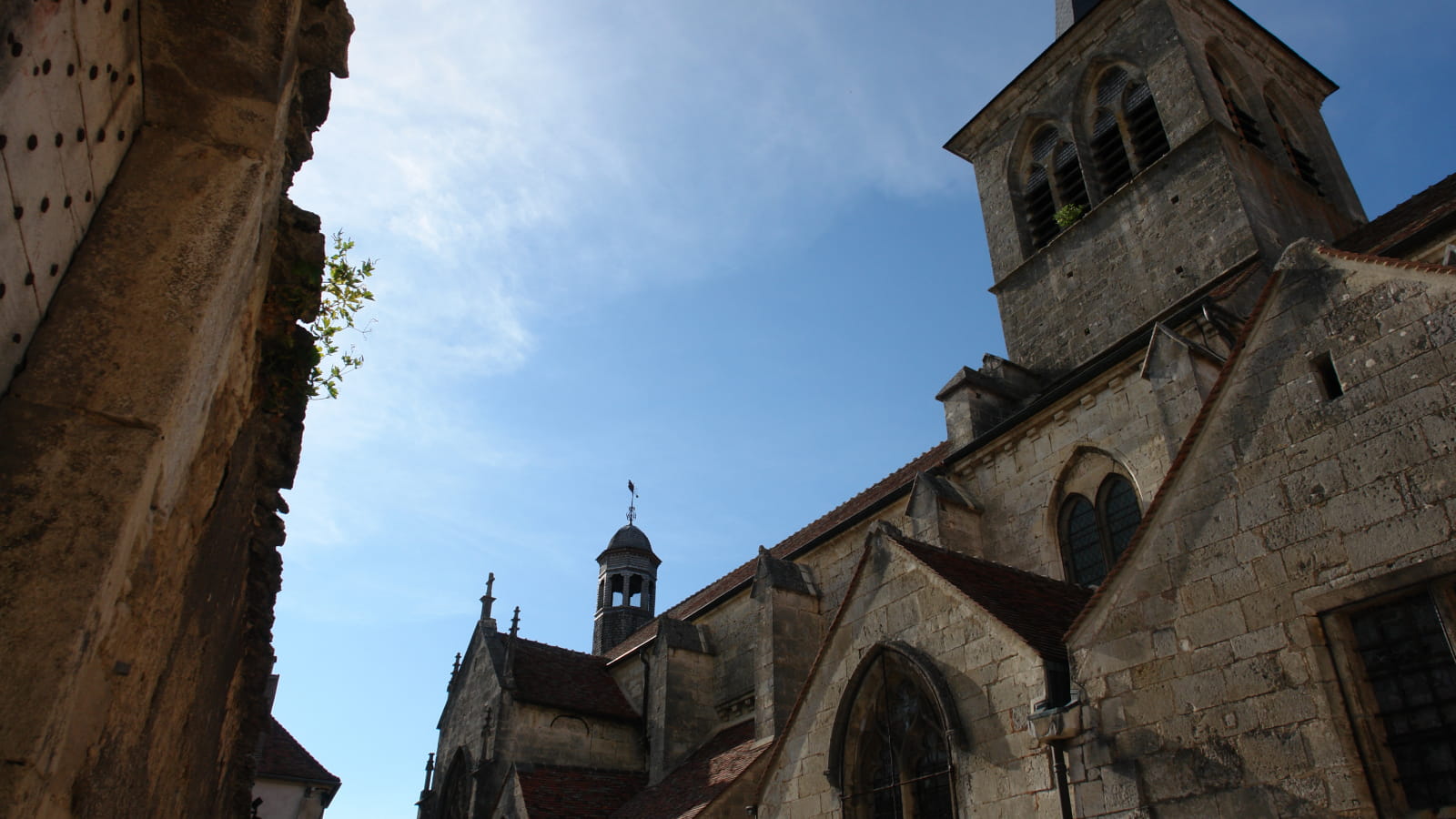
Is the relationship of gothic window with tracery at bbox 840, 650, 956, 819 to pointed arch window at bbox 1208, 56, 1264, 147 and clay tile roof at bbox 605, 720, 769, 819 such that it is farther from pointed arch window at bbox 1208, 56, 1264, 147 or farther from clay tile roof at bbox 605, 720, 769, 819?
pointed arch window at bbox 1208, 56, 1264, 147

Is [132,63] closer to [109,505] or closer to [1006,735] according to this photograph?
[109,505]

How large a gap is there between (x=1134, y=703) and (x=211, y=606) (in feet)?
17.3

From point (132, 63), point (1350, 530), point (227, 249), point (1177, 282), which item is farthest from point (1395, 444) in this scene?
point (1177, 282)

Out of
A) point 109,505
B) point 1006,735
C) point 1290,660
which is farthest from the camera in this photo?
point 1006,735

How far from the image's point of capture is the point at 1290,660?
526 cm

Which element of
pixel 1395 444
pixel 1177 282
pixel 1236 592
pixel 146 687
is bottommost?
pixel 146 687

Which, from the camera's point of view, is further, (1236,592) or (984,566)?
(984,566)

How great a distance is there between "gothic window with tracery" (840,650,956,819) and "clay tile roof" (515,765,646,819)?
8.71 meters

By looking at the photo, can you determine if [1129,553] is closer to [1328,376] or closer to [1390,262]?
[1328,376]

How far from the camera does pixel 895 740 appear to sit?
7930mm

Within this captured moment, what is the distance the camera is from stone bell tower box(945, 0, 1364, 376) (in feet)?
49.8

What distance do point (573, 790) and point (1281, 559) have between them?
553 inches

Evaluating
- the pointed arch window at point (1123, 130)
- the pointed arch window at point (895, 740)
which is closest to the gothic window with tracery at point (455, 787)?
the pointed arch window at point (895, 740)

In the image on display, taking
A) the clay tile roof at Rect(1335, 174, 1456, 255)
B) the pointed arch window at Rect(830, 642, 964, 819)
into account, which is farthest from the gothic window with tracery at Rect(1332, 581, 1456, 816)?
the clay tile roof at Rect(1335, 174, 1456, 255)
